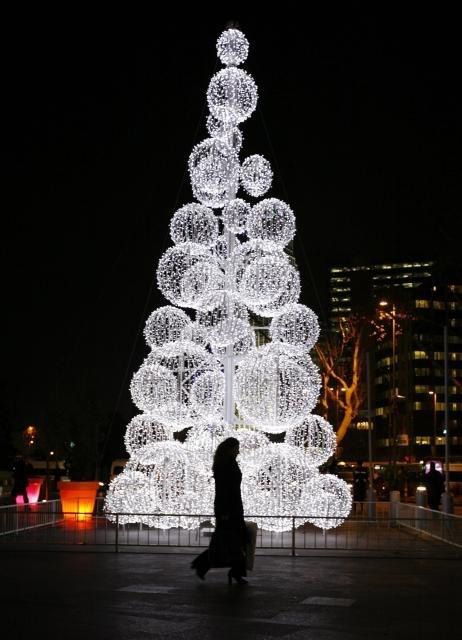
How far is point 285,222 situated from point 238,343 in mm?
2366

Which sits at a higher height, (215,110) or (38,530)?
(215,110)

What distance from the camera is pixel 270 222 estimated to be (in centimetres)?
1781

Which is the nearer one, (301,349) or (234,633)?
(234,633)

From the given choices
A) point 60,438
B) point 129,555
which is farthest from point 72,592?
point 60,438

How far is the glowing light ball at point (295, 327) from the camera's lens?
1772 cm

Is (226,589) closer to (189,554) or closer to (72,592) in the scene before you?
(72,592)

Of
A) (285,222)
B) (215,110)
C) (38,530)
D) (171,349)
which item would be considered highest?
(215,110)

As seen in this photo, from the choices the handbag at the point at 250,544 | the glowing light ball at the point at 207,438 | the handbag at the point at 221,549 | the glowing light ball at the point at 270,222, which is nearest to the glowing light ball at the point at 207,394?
the glowing light ball at the point at 207,438

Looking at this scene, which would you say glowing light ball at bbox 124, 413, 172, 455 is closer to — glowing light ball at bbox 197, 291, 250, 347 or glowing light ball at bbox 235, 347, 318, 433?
glowing light ball at bbox 235, 347, 318, 433

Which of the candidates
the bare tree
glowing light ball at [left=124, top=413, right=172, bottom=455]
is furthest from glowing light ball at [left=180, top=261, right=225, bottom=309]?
the bare tree

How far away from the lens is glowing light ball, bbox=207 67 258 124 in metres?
18.6

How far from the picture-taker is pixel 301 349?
17.4 m

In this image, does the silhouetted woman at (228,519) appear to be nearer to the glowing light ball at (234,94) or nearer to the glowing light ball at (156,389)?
the glowing light ball at (156,389)

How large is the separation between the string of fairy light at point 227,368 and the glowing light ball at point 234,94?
0.06ft
